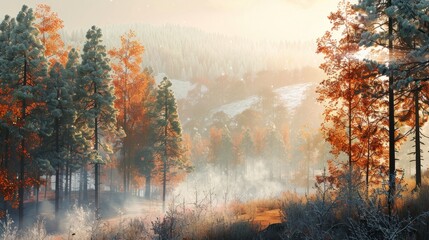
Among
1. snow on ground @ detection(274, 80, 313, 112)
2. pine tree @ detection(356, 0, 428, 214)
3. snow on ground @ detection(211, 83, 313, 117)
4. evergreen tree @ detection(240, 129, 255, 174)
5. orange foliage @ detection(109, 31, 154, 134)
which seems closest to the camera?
pine tree @ detection(356, 0, 428, 214)

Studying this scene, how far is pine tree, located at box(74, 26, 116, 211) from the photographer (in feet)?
96.1

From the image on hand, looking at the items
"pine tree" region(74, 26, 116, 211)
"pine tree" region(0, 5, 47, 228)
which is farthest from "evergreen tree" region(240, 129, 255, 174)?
"pine tree" region(0, 5, 47, 228)

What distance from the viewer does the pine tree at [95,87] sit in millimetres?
29281

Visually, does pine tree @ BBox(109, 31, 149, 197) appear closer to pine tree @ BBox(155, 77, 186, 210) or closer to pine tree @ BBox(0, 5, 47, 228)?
pine tree @ BBox(155, 77, 186, 210)

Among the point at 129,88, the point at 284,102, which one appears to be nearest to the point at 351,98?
the point at 129,88

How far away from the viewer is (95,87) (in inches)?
1167

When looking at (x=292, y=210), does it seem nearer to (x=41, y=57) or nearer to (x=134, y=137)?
(x=41, y=57)

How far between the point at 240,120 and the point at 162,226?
341 ft

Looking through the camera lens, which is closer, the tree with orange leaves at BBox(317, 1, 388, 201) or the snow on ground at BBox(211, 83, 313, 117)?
the tree with orange leaves at BBox(317, 1, 388, 201)

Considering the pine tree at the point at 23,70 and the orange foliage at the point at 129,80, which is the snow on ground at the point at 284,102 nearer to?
the orange foliage at the point at 129,80

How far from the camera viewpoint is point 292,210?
11.1m

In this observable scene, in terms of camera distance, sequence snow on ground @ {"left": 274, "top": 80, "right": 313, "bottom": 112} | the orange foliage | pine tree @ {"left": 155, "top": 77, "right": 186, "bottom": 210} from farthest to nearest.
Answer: snow on ground @ {"left": 274, "top": 80, "right": 313, "bottom": 112} → pine tree @ {"left": 155, "top": 77, "right": 186, "bottom": 210} → the orange foliage

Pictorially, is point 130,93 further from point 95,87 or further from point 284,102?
point 284,102

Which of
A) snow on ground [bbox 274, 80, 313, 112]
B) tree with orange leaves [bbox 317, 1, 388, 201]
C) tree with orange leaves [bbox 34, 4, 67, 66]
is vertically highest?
snow on ground [bbox 274, 80, 313, 112]
